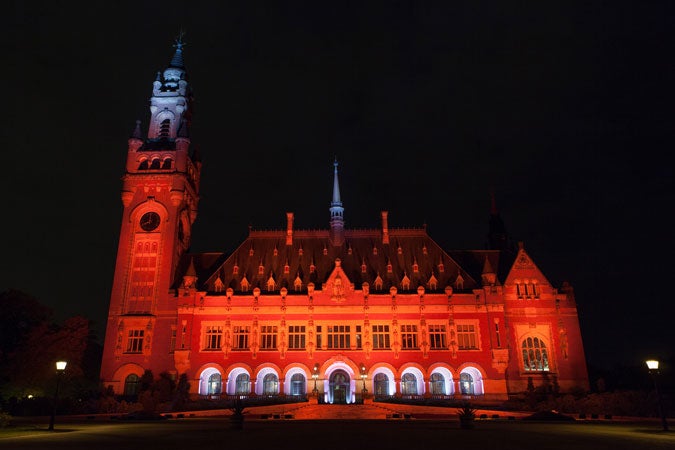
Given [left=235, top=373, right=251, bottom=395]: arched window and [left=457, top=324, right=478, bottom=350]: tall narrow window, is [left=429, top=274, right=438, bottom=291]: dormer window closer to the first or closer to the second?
[left=457, top=324, right=478, bottom=350]: tall narrow window

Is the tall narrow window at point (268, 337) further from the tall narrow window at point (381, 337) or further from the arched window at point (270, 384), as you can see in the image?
the tall narrow window at point (381, 337)

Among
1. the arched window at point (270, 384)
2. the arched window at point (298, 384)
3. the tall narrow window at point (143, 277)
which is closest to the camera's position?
the arched window at point (298, 384)

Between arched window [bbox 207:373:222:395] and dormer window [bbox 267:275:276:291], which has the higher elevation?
dormer window [bbox 267:275:276:291]

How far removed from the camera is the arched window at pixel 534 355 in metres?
53.6

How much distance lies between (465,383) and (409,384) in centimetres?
637

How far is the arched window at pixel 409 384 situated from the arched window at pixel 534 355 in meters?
12.4

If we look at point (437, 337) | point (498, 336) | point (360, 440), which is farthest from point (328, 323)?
point (360, 440)

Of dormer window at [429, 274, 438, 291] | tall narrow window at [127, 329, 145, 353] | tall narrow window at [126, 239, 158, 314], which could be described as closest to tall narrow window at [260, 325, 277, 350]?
tall narrow window at [127, 329, 145, 353]

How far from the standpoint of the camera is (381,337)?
54531 mm

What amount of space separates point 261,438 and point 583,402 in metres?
29.4

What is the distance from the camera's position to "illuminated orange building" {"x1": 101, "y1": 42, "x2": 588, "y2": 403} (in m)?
53.1

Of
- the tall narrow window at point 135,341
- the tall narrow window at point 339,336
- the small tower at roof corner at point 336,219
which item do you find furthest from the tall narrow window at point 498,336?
the tall narrow window at point 135,341

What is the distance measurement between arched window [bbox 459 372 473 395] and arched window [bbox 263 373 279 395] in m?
20.7

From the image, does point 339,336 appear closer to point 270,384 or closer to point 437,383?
point 270,384
